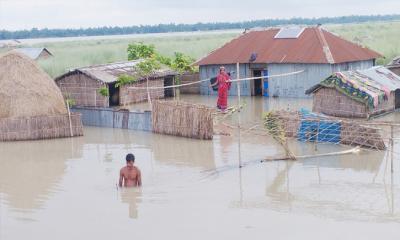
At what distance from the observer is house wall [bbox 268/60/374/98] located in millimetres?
23000

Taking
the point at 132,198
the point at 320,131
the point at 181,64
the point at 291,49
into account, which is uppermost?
the point at 291,49

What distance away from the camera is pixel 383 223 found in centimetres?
1000

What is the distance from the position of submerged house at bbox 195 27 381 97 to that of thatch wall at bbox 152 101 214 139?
5.74m

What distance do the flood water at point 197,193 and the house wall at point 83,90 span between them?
5175 millimetres

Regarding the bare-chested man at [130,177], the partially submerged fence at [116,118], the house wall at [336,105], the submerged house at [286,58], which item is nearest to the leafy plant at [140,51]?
the submerged house at [286,58]

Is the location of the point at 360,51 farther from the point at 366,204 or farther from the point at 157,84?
the point at 366,204

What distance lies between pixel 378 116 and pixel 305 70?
14.4 feet

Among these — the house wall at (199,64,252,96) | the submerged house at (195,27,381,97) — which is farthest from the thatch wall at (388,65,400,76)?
the house wall at (199,64,252,96)

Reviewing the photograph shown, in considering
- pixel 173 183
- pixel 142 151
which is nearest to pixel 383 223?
pixel 173 183

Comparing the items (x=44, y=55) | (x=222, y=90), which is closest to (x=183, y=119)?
(x=222, y=90)

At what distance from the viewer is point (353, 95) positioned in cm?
1870

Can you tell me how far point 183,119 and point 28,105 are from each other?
412 cm

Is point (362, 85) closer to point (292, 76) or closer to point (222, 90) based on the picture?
point (222, 90)

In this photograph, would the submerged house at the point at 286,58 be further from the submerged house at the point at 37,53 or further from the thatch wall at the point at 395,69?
the submerged house at the point at 37,53
